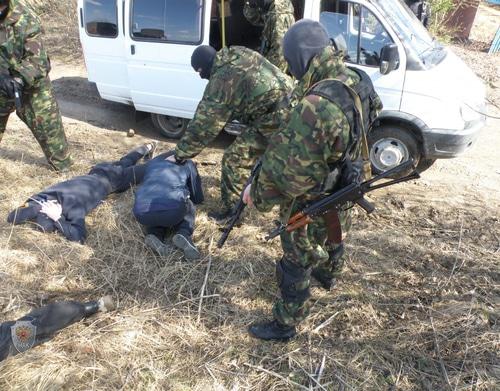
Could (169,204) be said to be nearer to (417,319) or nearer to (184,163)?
(184,163)

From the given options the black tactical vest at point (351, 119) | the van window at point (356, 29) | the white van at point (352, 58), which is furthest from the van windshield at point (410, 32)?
the black tactical vest at point (351, 119)

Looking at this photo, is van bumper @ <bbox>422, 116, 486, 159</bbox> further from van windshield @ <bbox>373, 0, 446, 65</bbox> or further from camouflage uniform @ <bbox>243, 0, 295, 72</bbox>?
camouflage uniform @ <bbox>243, 0, 295, 72</bbox>

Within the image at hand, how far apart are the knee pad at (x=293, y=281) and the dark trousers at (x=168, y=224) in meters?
1.06

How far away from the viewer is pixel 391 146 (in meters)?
4.28

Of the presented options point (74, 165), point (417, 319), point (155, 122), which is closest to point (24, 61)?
point (74, 165)

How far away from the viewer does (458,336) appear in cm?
248

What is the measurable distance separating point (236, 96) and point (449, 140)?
2232mm

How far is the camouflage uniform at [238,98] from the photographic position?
3146 millimetres

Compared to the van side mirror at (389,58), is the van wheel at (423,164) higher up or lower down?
lower down

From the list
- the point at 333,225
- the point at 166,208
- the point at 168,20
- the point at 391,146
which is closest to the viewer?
the point at 333,225

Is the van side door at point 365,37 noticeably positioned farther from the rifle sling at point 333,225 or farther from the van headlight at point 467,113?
the rifle sling at point 333,225

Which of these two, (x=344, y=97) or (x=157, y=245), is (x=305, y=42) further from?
(x=157, y=245)

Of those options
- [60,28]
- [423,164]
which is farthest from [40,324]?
[60,28]

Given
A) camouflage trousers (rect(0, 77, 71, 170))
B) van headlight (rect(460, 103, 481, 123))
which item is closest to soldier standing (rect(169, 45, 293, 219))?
camouflage trousers (rect(0, 77, 71, 170))
